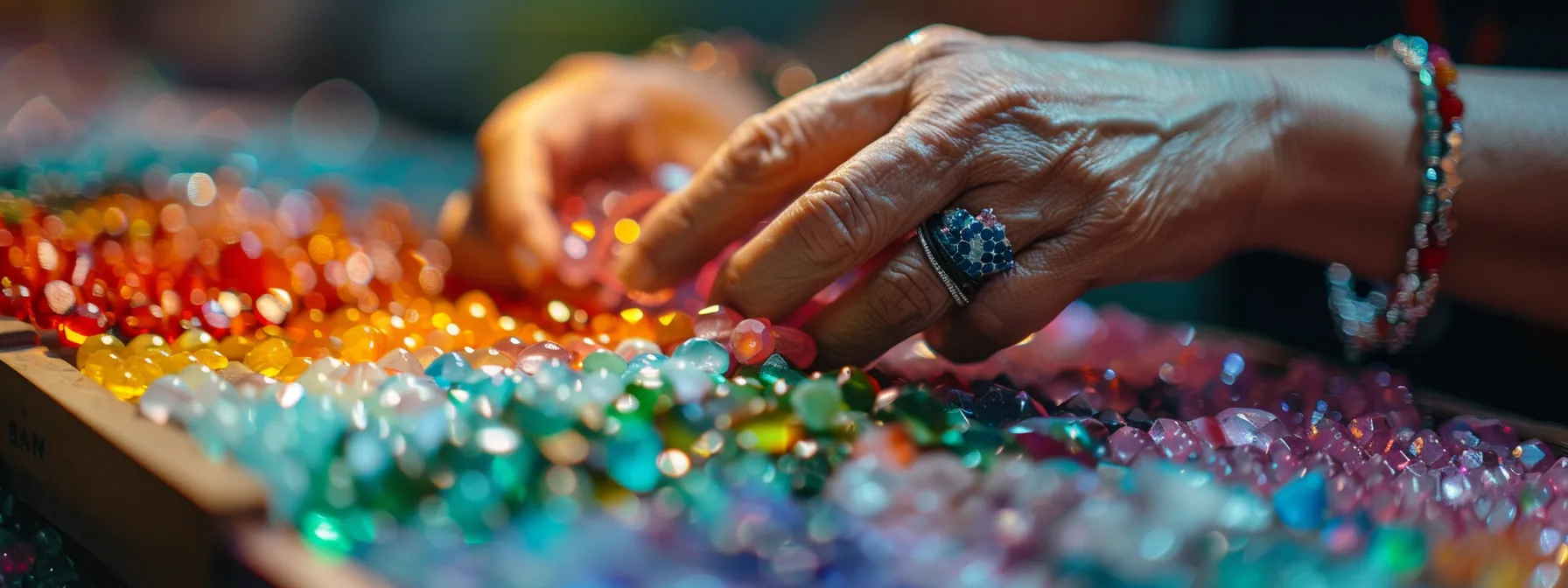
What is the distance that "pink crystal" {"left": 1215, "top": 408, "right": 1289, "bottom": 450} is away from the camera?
654mm

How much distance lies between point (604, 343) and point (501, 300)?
0.27 metres

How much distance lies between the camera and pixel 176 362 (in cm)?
67

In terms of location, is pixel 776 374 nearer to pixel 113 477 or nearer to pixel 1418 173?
pixel 113 477

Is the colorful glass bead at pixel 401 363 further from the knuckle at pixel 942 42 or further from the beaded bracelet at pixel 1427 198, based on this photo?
the beaded bracelet at pixel 1427 198

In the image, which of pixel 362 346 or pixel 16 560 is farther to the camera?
pixel 362 346

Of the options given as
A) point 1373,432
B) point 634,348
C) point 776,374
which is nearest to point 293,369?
point 634,348

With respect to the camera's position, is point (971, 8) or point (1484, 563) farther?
point (971, 8)

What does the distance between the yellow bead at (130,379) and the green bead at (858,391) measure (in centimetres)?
43

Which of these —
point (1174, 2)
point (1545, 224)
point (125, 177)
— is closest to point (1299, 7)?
point (1174, 2)

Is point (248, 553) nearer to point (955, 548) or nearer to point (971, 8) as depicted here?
point (955, 548)

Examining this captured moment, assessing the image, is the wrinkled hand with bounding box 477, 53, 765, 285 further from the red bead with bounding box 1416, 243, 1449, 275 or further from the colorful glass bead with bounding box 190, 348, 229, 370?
the red bead with bounding box 1416, 243, 1449, 275

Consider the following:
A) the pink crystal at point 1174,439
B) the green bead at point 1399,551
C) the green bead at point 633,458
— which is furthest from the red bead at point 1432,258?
the green bead at point 633,458

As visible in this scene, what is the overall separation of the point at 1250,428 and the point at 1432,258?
0.33 metres

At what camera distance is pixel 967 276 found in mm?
761
